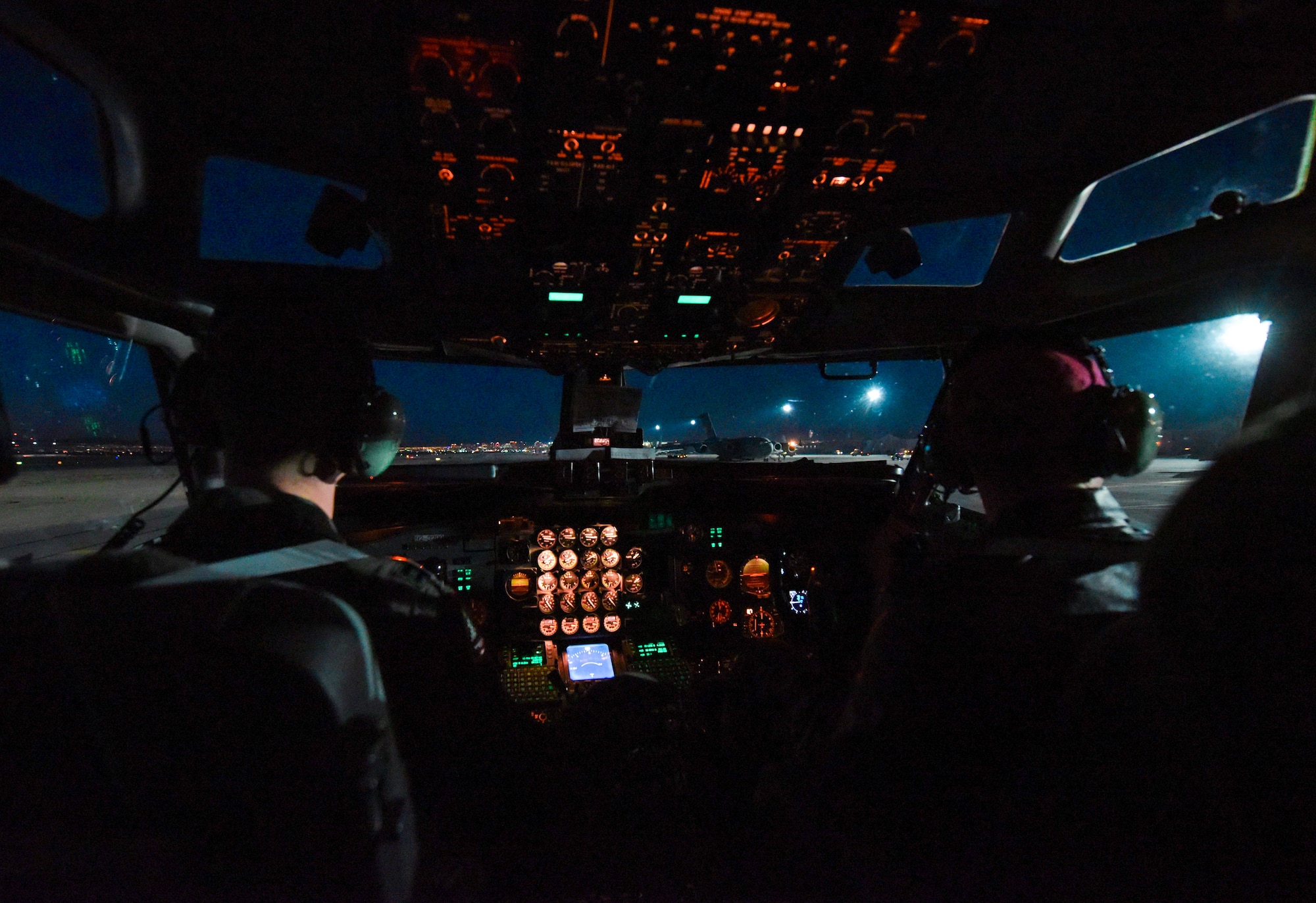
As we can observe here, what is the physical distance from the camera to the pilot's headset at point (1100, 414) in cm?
100

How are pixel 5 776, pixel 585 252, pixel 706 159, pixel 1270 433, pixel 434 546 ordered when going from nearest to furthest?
pixel 1270 433
pixel 5 776
pixel 706 159
pixel 585 252
pixel 434 546

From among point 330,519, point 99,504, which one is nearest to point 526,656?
point 330,519

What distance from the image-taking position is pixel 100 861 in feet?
2.52

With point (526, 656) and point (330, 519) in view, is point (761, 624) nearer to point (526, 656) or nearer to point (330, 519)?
point (526, 656)

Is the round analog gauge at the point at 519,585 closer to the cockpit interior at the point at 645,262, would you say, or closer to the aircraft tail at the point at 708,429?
the cockpit interior at the point at 645,262

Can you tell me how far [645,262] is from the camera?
2.22 meters

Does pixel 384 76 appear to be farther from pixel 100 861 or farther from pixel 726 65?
pixel 100 861

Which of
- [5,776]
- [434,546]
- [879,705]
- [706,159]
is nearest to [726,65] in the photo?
[706,159]

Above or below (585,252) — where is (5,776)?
below

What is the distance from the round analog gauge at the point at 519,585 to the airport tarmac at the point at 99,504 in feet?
2.15

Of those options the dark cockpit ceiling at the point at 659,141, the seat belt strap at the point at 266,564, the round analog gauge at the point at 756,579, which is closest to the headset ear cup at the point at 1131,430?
the dark cockpit ceiling at the point at 659,141

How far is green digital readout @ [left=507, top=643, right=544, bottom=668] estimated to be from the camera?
8.35 feet

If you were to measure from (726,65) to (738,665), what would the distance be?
5.23 ft

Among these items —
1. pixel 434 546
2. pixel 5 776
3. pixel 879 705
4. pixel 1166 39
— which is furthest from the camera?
pixel 434 546
